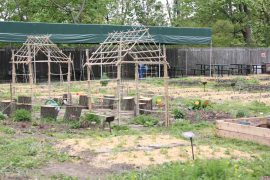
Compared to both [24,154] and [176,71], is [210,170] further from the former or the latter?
[176,71]

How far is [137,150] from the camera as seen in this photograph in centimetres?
994

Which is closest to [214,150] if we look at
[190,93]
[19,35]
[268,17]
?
[190,93]

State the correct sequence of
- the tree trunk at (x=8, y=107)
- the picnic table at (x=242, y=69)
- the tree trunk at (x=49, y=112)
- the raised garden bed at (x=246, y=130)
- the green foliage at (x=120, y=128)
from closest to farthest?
the raised garden bed at (x=246, y=130), the green foliage at (x=120, y=128), the tree trunk at (x=49, y=112), the tree trunk at (x=8, y=107), the picnic table at (x=242, y=69)

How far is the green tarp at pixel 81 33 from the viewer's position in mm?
27828

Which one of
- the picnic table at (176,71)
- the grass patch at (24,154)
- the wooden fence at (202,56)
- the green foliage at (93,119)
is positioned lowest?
the grass patch at (24,154)

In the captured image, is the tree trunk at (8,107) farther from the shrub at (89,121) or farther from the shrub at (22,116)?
the shrub at (89,121)

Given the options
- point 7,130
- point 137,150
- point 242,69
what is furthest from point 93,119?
point 242,69

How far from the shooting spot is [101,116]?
13.7 metres

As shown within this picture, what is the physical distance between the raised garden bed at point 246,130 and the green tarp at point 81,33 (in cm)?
1822

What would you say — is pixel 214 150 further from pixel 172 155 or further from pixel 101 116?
pixel 101 116

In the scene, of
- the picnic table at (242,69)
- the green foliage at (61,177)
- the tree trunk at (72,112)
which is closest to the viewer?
the green foliage at (61,177)

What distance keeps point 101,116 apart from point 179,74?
2397 cm

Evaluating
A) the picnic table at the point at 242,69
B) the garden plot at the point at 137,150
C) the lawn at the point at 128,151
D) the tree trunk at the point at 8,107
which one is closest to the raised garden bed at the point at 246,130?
the lawn at the point at 128,151

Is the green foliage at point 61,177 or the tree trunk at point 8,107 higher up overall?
the tree trunk at point 8,107
